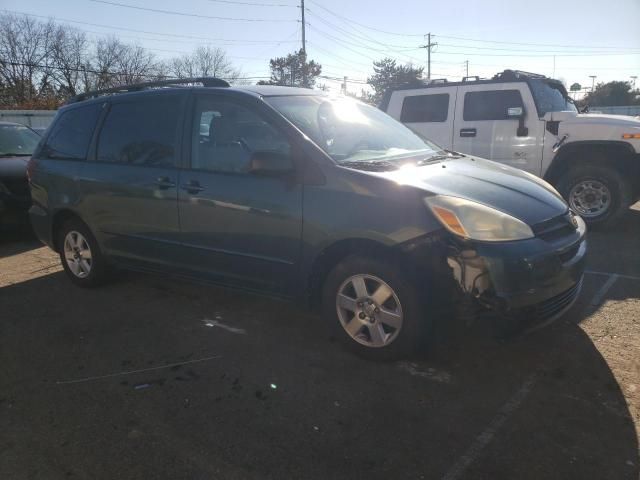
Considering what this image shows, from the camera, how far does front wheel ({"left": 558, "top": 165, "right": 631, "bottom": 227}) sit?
20.8 ft

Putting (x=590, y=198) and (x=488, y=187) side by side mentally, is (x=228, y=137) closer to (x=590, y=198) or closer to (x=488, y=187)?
(x=488, y=187)

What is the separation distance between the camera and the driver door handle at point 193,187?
12.1 ft

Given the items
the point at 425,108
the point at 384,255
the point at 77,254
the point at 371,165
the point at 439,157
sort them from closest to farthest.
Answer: the point at 384,255 → the point at 371,165 → the point at 439,157 → the point at 77,254 → the point at 425,108

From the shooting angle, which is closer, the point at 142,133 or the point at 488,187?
the point at 488,187

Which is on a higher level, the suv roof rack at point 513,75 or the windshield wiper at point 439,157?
the suv roof rack at point 513,75

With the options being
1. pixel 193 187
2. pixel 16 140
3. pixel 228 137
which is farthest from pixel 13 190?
pixel 228 137

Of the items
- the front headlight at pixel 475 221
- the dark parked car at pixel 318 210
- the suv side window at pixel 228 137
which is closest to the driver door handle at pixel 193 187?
the dark parked car at pixel 318 210

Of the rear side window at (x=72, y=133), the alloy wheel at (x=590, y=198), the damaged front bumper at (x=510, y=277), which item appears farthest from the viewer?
the alloy wheel at (x=590, y=198)

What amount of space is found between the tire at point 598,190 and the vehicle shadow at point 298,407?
130 inches

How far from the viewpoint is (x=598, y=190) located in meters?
6.52

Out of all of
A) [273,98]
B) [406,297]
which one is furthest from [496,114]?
[406,297]

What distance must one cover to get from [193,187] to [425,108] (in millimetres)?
5146

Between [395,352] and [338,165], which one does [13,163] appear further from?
[395,352]

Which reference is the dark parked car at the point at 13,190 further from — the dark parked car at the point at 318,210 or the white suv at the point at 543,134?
the white suv at the point at 543,134
